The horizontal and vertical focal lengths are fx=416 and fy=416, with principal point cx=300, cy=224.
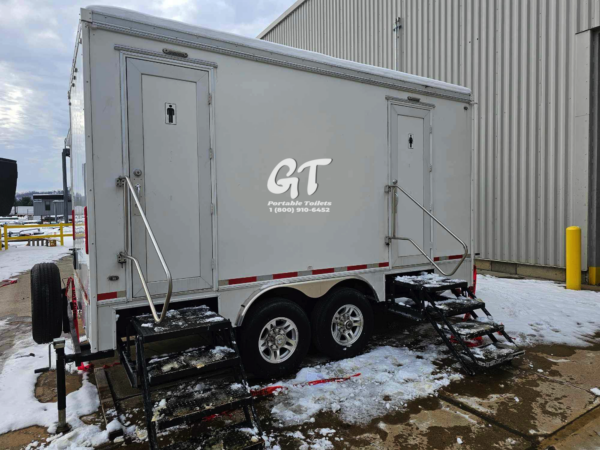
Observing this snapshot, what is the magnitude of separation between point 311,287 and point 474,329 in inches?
74.2

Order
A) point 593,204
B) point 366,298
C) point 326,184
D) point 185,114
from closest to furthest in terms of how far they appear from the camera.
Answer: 1. point 185,114
2. point 326,184
3. point 366,298
4. point 593,204

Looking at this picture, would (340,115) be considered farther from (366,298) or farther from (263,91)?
(366,298)

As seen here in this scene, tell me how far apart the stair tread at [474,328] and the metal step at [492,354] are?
0.16 metres

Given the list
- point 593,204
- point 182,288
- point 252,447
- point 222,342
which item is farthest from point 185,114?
point 593,204

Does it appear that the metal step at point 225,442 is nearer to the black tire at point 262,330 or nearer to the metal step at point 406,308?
the black tire at point 262,330

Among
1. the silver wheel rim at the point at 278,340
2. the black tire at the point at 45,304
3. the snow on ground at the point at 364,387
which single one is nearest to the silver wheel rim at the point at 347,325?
the snow on ground at the point at 364,387

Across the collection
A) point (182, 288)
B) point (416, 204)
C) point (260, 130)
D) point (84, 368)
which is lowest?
point (84, 368)

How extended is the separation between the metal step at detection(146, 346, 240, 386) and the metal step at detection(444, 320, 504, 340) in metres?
2.54

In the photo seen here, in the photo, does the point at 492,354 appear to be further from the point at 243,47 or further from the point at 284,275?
the point at 243,47

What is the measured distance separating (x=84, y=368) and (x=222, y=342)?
196 cm

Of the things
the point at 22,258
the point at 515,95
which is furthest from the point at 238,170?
the point at 22,258

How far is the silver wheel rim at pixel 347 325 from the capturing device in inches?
184

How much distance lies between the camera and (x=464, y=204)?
19.2ft

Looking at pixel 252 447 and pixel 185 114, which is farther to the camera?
pixel 185 114
